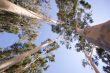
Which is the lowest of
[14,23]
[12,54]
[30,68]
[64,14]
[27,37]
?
[30,68]

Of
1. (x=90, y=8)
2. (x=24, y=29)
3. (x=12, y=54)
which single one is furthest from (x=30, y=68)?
(x=90, y=8)

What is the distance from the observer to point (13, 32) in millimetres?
17609

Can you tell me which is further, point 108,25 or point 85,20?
point 85,20

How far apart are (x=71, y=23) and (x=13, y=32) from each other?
5367 millimetres

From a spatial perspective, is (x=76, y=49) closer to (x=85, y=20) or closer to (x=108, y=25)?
(x=85, y=20)

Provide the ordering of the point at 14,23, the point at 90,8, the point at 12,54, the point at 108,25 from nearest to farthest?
the point at 108,25 < the point at 12,54 < the point at 14,23 < the point at 90,8

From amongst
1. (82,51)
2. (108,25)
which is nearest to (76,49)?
(82,51)

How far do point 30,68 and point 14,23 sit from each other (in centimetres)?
424

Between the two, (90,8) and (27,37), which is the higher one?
(90,8)

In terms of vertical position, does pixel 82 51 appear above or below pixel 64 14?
below

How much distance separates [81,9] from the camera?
60.2 feet

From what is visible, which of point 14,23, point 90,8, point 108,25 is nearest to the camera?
point 108,25

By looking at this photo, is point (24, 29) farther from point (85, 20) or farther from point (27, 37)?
point (85, 20)

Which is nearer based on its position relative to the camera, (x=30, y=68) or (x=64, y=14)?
(x=30, y=68)
